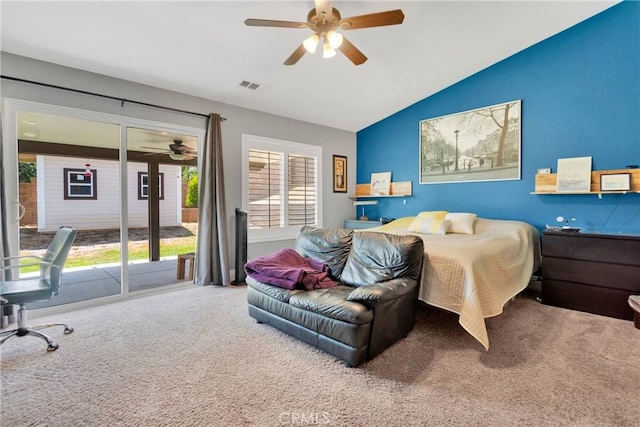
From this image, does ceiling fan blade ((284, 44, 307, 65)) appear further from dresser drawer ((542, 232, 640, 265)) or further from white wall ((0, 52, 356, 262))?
dresser drawer ((542, 232, 640, 265))

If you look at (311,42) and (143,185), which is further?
(143,185)

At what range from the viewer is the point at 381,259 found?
8.61 ft

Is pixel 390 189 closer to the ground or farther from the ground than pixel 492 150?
closer to the ground

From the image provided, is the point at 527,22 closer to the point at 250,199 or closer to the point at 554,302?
the point at 554,302

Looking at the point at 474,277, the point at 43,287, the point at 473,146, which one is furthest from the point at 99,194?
the point at 473,146

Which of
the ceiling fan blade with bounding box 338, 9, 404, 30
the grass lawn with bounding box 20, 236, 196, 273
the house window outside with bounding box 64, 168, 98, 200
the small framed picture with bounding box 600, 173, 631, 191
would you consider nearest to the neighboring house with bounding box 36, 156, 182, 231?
the house window outside with bounding box 64, 168, 98, 200

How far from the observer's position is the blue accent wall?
3.25 metres

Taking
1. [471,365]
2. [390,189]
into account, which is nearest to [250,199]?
[390,189]

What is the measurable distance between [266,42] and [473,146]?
3304 millimetres

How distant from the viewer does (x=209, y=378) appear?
198 cm

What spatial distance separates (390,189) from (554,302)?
297 centimetres

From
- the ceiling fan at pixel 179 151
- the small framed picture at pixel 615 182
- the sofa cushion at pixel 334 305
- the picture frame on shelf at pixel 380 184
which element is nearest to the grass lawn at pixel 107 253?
the ceiling fan at pixel 179 151

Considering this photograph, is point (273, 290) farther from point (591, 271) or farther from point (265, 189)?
point (591, 271)

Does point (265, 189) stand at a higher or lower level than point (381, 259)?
higher
